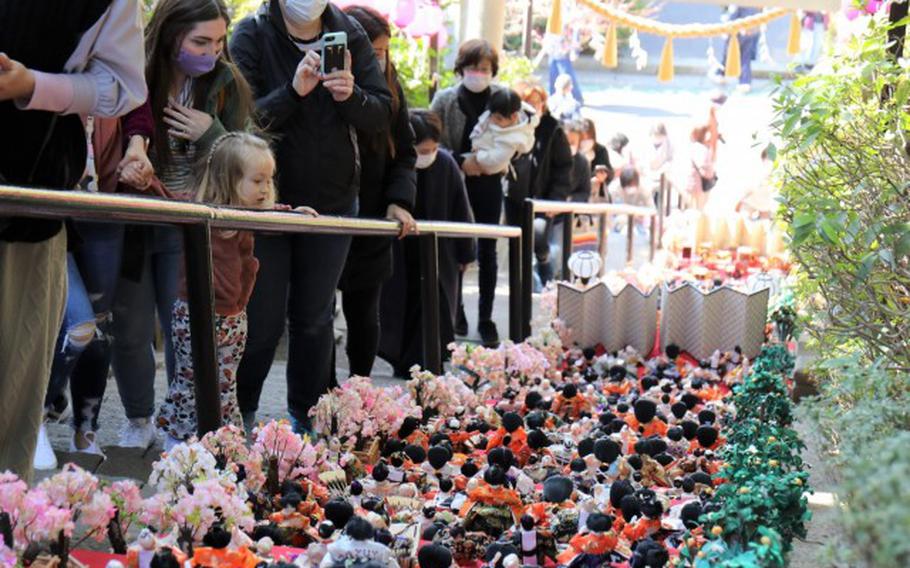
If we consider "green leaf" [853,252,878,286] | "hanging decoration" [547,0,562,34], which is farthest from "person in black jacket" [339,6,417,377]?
"hanging decoration" [547,0,562,34]

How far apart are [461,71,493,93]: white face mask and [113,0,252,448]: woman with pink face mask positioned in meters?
3.31

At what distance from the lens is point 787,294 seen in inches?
256

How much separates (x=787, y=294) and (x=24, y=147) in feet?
13.5

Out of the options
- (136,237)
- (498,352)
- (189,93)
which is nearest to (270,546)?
(136,237)

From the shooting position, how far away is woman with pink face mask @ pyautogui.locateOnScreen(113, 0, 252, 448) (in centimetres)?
429

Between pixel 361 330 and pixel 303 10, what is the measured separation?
126cm

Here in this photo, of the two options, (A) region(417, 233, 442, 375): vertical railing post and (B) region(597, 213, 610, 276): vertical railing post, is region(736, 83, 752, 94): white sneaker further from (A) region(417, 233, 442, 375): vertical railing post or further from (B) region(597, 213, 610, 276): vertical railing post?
(A) region(417, 233, 442, 375): vertical railing post

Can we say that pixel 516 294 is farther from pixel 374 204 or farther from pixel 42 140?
pixel 42 140

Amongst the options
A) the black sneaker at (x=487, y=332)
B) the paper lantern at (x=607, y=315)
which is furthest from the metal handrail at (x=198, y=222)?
the black sneaker at (x=487, y=332)

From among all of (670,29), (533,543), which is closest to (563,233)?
(533,543)

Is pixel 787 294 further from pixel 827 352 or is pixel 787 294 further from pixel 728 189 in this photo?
pixel 728 189

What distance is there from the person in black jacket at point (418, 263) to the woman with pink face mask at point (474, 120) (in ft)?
2.27

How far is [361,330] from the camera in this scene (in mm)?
5422

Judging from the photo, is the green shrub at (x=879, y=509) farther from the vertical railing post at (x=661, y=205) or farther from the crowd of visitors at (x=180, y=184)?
the vertical railing post at (x=661, y=205)
